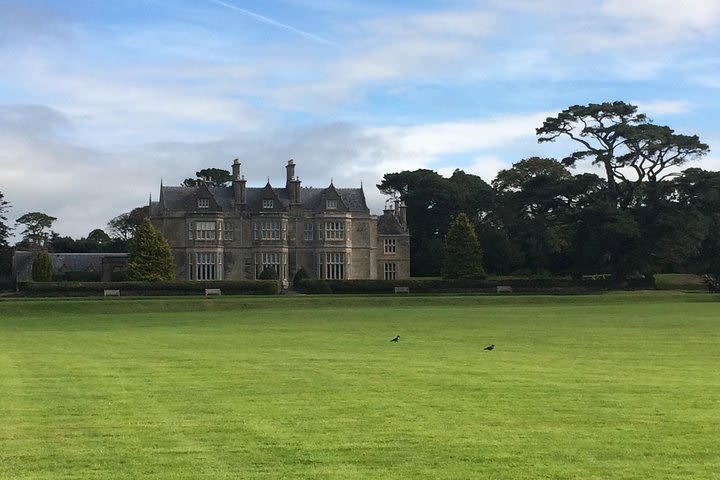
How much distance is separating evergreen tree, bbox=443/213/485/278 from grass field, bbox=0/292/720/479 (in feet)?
115

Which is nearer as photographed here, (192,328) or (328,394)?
(328,394)

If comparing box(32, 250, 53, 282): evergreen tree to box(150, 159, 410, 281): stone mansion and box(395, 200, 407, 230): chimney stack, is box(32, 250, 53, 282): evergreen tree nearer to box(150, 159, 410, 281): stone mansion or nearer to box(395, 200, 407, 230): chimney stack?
box(150, 159, 410, 281): stone mansion

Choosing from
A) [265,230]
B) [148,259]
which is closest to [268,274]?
[265,230]

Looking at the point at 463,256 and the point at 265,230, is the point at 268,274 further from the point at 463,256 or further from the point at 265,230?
the point at 463,256

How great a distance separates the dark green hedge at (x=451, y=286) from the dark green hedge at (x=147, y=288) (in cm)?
367

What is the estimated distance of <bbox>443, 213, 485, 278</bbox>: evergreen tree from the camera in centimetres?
6238

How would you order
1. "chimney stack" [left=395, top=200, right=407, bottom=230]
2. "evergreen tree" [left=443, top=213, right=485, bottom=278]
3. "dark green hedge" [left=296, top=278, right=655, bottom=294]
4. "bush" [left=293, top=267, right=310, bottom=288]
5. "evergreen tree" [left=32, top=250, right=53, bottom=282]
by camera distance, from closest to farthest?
"dark green hedge" [left=296, top=278, right=655, bottom=294], "evergreen tree" [left=443, top=213, right=485, bottom=278], "bush" [left=293, top=267, right=310, bottom=288], "evergreen tree" [left=32, top=250, right=53, bottom=282], "chimney stack" [left=395, top=200, right=407, bottom=230]

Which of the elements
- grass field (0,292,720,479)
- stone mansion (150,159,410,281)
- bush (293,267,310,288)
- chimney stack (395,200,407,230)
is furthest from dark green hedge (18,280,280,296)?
grass field (0,292,720,479)

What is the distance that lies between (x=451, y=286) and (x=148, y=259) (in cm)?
1931

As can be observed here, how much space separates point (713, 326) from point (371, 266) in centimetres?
4659

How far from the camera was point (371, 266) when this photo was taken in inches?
2936

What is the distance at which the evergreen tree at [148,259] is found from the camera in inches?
2360

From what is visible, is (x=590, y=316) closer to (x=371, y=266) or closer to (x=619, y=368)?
(x=619, y=368)

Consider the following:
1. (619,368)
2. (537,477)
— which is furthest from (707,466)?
(619,368)
